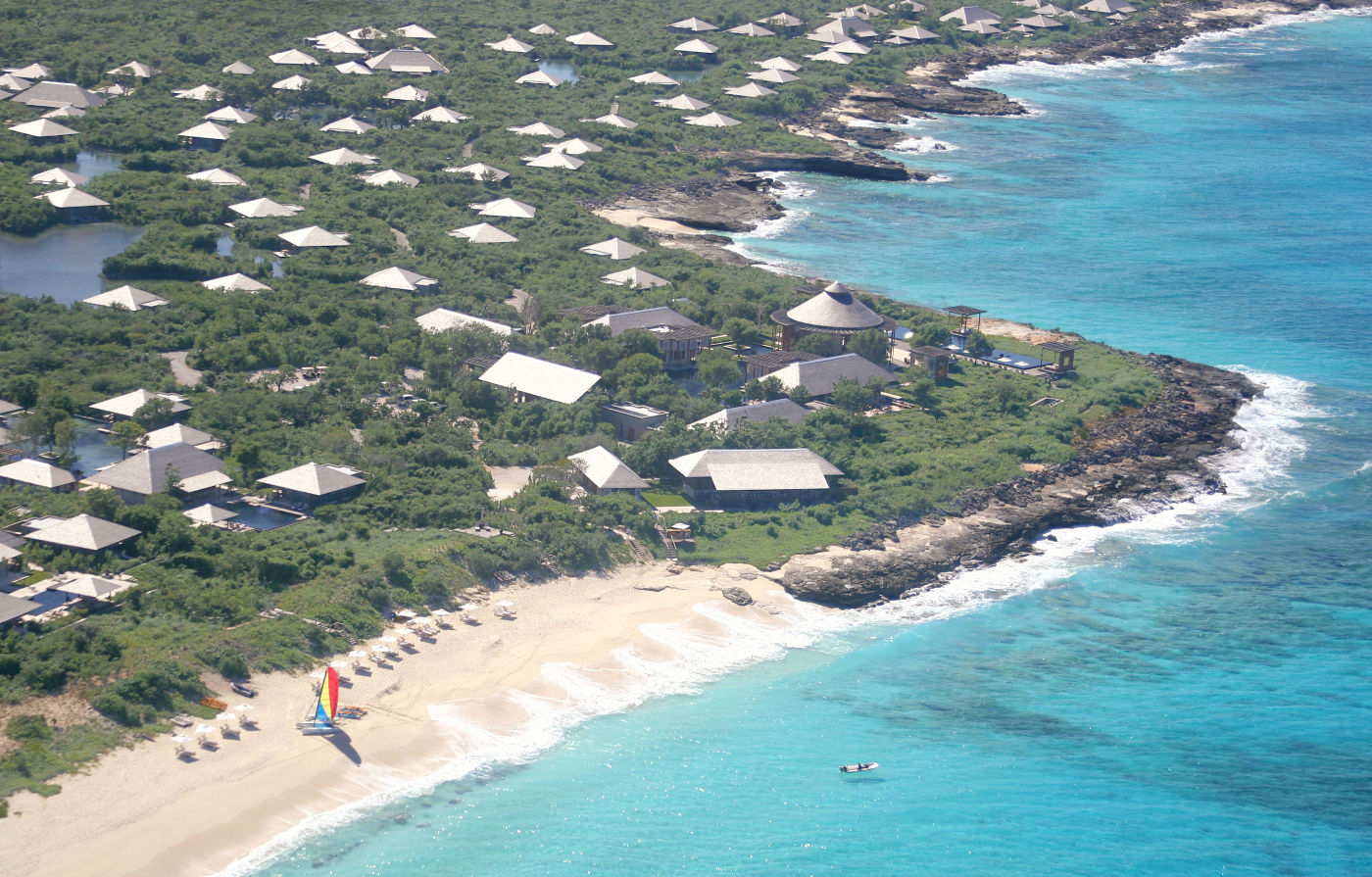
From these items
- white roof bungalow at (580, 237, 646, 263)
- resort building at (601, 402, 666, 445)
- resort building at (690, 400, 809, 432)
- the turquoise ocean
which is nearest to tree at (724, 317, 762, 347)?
resort building at (690, 400, 809, 432)

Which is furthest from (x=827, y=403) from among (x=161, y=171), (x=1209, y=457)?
(x=161, y=171)

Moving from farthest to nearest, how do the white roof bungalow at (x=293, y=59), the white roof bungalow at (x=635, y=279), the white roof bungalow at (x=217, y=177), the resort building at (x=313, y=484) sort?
the white roof bungalow at (x=293, y=59)
the white roof bungalow at (x=217, y=177)
the white roof bungalow at (x=635, y=279)
the resort building at (x=313, y=484)

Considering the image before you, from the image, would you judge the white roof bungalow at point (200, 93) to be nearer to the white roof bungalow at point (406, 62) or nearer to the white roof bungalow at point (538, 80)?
the white roof bungalow at point (406, 62)

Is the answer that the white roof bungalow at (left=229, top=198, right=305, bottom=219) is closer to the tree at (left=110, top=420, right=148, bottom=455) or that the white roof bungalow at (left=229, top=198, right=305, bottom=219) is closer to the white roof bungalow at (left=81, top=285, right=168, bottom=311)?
the white roof bungalow at (left=81, top=285, right=168, bottom=311)

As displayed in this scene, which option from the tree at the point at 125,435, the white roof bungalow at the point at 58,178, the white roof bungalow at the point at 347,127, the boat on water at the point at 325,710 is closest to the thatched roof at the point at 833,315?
the tree at the point at 125,435

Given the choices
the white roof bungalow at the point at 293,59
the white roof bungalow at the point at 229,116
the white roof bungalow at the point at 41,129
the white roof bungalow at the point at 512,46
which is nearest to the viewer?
the white roof bungalow at the point at 41,129

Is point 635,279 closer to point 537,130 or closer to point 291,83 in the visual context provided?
point 537,130

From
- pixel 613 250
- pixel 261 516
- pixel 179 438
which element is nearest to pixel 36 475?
pixel 179 438
